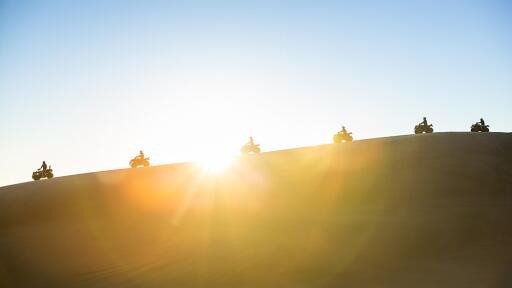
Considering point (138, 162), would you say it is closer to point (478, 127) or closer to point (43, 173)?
point (43, 173)

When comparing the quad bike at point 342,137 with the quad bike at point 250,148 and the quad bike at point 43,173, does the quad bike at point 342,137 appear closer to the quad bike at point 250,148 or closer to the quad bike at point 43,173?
the quad bike at point 250,148

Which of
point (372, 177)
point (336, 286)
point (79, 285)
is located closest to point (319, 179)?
point (372, 177)

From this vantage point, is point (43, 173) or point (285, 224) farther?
point (43, 173)

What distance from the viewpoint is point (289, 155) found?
22.9 meters

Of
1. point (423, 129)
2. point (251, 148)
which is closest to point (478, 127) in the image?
point (423, 129)

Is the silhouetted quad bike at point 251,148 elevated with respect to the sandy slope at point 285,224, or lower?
elevated

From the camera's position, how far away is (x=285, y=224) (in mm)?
11227

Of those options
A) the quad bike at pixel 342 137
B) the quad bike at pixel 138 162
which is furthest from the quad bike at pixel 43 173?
the quad bike at pixel 342 137

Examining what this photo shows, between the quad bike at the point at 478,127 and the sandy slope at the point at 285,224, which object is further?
the quad bike at the point at 478,127

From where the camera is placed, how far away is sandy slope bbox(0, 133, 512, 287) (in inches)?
312

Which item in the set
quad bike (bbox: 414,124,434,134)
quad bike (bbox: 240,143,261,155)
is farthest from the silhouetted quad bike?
quad bike (bbox: 414,124,434,134)

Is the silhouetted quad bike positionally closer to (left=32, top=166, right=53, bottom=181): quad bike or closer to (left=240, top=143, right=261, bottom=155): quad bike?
(left=240, top=143, right=261, bottom=155): quad bike

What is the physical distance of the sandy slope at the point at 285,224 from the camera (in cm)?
793

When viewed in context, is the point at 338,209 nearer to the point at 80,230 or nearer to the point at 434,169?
the point at 434,169
